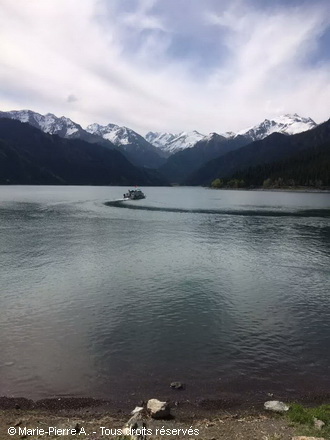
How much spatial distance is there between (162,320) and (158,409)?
15.4m

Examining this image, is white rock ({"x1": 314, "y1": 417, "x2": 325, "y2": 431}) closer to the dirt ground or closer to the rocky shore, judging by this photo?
the rocky shore

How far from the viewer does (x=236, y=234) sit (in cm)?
9594

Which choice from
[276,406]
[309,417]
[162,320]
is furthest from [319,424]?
[162,320]

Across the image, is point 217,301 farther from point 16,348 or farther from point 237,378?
point 16,348

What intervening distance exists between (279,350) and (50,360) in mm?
18636

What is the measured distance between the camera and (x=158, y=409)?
2094cm

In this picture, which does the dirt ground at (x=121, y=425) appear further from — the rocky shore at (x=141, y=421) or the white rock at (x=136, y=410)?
the white rock at (x=136, y=410)

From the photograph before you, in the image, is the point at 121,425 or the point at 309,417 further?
the point at 309,417

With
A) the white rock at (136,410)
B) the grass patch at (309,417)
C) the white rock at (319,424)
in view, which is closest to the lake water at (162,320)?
the white rock at (136,410)

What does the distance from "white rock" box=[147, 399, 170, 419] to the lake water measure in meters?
2.19

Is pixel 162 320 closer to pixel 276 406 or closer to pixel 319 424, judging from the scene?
pixel 276 406

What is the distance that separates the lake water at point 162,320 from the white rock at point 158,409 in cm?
219

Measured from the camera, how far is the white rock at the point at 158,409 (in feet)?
68.4

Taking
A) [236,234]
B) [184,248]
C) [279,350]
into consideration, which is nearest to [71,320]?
[279,350]
